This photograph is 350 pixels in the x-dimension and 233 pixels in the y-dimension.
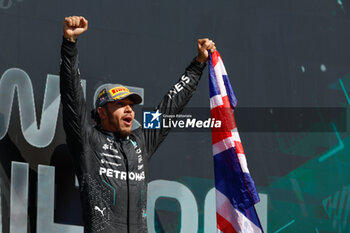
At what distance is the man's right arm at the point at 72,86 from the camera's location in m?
2.95

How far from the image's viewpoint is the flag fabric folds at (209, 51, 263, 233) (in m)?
3.46

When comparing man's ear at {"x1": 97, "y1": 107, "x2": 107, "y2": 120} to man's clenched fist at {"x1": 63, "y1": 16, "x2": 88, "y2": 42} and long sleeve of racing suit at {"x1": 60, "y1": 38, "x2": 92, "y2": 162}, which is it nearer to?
long sleeve of racing suit at {"x1": 60, "y1": 38, "x2": 92, "y2": 162}

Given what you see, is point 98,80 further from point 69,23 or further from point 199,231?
point 199,231

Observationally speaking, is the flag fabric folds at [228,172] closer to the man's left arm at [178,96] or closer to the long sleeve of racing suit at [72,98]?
the man's left arm at [178,96]

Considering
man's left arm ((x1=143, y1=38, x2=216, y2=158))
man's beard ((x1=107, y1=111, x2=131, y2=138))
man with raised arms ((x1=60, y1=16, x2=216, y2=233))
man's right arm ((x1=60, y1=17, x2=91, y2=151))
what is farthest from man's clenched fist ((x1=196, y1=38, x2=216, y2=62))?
man's right arm ((x1=60, y1=17, x2=91, y2=151))

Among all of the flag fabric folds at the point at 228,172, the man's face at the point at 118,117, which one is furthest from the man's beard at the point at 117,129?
the flag fabric folds at the point at 228,172

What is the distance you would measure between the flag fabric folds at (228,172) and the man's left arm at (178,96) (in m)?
0.07

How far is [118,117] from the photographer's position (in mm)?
3248

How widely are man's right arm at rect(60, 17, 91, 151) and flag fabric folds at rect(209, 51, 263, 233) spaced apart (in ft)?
2.82

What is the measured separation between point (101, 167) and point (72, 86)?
0.43m

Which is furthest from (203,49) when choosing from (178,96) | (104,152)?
(104,152)

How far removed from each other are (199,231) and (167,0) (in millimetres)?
1492

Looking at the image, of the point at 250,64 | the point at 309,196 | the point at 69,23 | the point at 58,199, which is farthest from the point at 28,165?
the point at 309,196

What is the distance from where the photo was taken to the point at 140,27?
157 inches
